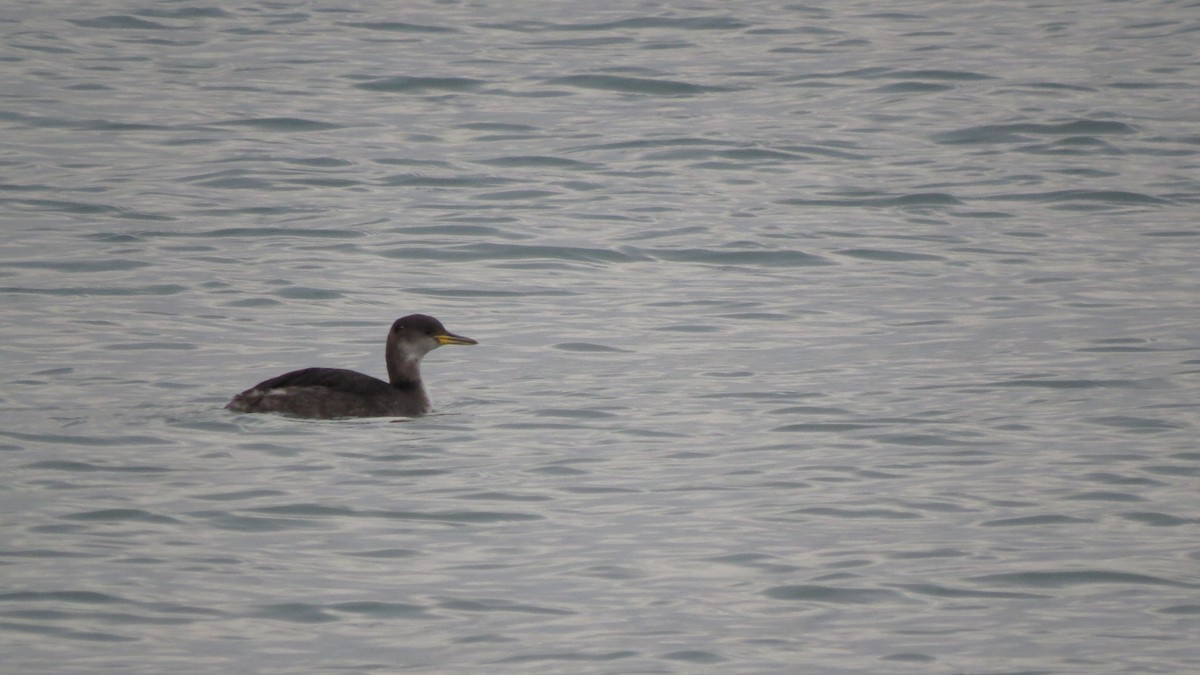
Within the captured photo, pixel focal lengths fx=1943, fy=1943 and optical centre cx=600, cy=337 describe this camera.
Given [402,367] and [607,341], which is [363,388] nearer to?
[402,367]

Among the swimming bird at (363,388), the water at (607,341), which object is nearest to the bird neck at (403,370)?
the swimming bird at (363,388)

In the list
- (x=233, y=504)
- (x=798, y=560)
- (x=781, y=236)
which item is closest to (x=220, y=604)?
(x=233, y=504)

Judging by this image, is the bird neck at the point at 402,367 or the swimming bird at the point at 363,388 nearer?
the swimming bird at the point at 363,388

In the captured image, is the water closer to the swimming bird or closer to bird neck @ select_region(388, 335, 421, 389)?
the swimming bird

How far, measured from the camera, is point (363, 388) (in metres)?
11.7

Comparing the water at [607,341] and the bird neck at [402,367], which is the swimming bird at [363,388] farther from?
the water at [607,341]

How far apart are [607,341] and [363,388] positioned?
2462 mm

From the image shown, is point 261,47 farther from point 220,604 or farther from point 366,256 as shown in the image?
point 220,604

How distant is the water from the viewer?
811 cm

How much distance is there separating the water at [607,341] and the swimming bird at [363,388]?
120 mm

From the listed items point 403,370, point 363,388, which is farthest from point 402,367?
point 363,388

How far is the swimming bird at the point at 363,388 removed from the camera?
442 inches

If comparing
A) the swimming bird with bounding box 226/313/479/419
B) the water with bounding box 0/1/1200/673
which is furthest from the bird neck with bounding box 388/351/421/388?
the water with bounding box 0/1/1200/673

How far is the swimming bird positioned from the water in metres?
0.12
